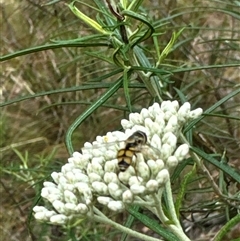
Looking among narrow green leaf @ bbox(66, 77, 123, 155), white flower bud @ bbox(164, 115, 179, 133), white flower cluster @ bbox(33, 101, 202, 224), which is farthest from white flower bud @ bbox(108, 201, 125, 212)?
narrow green leaf @ bbox(66, 77, 123, 155)

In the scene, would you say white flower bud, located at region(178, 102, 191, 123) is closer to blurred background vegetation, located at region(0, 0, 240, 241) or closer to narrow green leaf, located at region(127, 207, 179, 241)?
narrow green leaf, located at region(127, 207, 179, 241)

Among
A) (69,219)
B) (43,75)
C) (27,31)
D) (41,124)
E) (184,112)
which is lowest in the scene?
(69,219)

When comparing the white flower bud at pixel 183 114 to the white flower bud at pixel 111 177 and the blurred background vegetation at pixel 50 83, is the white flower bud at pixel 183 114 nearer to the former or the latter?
the white flower bud at pixel 111 177

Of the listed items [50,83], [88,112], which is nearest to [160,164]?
[88,112]

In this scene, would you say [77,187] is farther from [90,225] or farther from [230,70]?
[230,70]

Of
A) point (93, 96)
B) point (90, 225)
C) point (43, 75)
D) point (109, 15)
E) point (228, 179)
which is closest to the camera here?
point (109, 15)

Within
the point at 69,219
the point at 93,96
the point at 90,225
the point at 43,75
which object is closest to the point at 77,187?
the point at 69,219

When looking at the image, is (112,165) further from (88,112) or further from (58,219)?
(88,112)

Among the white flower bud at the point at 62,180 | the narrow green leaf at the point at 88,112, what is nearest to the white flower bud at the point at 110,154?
the white flower bud at the point at 62,180
